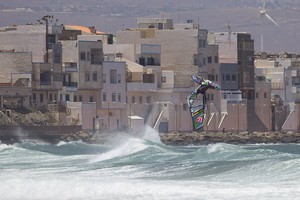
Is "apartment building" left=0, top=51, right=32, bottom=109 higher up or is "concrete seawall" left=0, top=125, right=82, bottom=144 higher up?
"apartment building" left=0, top=51, right=32, bottom=109

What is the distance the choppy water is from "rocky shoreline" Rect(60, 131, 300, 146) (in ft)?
44.8

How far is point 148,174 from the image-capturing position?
67812 mm

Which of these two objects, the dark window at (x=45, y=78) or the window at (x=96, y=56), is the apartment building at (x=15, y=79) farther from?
the window at (x=96, y=56)

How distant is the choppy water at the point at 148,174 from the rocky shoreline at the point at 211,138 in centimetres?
1365

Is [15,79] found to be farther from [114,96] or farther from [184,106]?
[184,106]

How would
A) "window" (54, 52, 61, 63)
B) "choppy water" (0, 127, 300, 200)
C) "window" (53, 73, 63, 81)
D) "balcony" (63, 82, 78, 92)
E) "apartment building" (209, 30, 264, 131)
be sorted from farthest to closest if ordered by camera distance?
"apartment building" (209, 30, 264, 131)
"balcony" (63, 82, 78, 92)
"window" (54, 52, 61, 63)
"window" (53, 73, 63, 81)
"choppy water" (0, 127, 300, 200)

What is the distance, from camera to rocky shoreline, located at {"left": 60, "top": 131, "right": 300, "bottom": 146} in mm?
105500

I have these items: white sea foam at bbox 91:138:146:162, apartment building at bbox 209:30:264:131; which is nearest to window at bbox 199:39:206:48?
apartment building at bbox 209:30:264:131

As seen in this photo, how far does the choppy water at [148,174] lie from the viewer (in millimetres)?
57750

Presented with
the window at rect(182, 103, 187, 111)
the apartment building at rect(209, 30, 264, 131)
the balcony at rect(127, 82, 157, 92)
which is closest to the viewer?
the balcony at rect(127, 82, 157, 92)

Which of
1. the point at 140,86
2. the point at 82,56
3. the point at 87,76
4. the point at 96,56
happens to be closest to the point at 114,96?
the point at 87,76

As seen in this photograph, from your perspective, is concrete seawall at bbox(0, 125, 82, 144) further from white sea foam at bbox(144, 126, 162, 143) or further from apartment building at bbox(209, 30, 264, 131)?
apartment building at bbox(209, 30, 264, 131)

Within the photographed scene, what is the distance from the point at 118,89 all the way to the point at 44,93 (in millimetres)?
5200

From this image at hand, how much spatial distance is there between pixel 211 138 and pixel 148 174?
45123 mm
